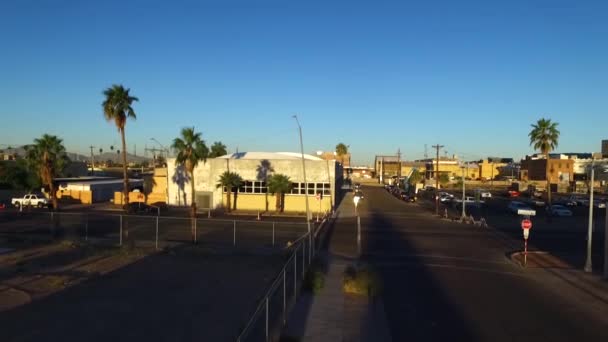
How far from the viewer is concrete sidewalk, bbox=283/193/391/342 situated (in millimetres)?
12453

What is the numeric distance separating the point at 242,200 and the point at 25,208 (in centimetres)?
2258

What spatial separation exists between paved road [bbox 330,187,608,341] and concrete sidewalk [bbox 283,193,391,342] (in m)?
0.49

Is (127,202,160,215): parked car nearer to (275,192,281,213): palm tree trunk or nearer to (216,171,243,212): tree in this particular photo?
(216,171,243,212): tree

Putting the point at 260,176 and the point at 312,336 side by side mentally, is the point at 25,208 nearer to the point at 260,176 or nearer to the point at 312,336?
the point at 260,176

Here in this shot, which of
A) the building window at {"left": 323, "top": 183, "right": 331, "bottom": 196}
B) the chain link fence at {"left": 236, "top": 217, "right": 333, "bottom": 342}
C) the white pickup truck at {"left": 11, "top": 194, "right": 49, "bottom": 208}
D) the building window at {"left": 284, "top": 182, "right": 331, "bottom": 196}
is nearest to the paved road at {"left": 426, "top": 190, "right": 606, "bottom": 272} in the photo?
the building window at {"left": 323, "top": 183, "right": 331, "bottom": 196}

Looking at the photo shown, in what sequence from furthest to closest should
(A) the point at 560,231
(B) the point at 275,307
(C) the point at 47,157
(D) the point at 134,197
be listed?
(D) the point at 134,197 < (C) the point at 47,157 < (A) the point at 560,231 < (B) the point at 275,307

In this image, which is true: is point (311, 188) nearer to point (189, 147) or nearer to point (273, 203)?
point (273, 203)

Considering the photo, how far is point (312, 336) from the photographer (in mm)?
12312

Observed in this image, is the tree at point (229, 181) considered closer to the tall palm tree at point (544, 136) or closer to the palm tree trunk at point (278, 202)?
the palm tree trunk at point (278, 202)

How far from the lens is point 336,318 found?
45.8ft

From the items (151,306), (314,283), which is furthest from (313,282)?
(151,306)

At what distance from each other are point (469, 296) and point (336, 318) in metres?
5.92

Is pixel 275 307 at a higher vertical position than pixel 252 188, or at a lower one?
lower

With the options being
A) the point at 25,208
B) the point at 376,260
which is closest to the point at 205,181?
the point at 25,208
